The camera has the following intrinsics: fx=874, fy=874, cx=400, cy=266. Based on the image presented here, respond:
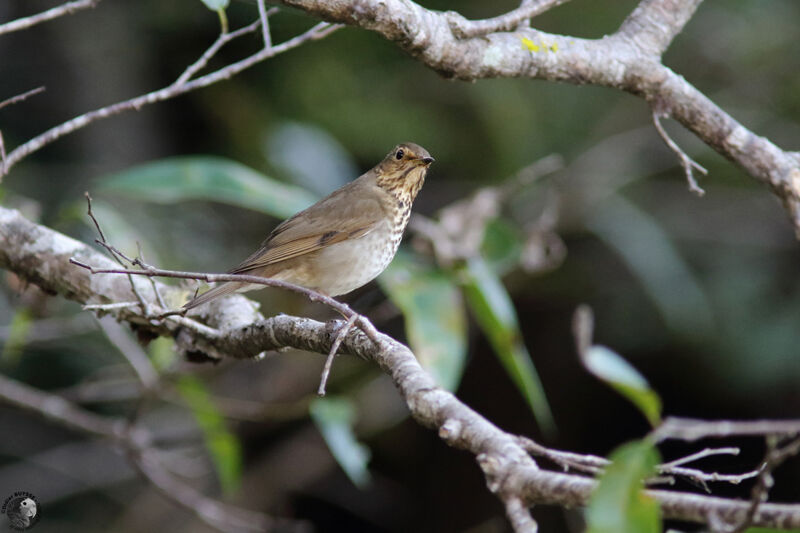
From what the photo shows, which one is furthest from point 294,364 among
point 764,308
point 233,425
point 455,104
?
point 764,308

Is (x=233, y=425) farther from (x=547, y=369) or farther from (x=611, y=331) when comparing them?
(x=611, y=331)

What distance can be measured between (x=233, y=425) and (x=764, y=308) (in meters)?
3.41

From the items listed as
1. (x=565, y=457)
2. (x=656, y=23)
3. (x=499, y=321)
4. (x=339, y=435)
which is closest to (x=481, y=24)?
(x=656, y=23)

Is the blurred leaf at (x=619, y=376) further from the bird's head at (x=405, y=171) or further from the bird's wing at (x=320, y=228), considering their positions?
the bird's head at (x=405, y=171)

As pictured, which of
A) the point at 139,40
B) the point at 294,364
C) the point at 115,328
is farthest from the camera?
the point at 139,40

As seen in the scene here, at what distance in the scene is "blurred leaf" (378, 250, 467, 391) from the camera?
3.69 meters

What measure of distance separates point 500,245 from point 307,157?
133 centimetres

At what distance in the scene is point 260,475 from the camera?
5.67 m

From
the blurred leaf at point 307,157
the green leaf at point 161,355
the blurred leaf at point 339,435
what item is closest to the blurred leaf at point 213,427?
the green leaf at point 161,355

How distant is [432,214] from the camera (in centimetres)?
621

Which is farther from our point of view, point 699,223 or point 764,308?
point 699,223

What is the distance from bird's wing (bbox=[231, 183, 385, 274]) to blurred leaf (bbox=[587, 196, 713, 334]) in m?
2.00

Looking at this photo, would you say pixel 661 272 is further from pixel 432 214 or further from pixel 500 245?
pixel 432 214

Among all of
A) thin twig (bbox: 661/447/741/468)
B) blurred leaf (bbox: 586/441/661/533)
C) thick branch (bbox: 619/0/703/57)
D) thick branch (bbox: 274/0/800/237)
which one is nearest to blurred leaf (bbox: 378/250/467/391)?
thick branch (bbox: 274/0/800/237)
